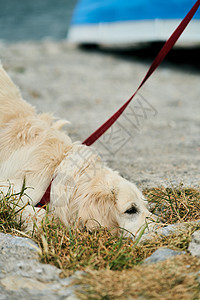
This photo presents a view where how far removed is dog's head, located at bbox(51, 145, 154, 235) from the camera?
6.48 feet

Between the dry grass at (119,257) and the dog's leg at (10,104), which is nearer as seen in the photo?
the dry grass at (119,257)

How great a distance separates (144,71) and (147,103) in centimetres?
186

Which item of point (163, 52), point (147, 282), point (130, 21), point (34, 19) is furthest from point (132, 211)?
point (34, 19)

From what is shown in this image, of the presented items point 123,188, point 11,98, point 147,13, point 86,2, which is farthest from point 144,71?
point 123,188

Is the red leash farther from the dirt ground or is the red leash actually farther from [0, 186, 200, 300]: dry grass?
the dirt ground

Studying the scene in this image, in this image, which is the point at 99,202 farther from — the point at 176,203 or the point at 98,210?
the point at 176,203

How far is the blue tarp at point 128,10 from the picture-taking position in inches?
257

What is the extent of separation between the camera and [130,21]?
7598 mm

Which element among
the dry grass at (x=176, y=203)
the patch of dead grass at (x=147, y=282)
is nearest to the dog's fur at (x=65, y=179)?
the dry grass at (x=176, y=203)

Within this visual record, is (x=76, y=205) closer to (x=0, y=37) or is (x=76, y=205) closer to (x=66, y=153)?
(x=66, y=153)

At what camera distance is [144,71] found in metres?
7.21

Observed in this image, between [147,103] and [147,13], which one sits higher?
[147,13]

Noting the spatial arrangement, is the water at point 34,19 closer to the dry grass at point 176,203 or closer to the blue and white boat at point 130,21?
the blue and white boat at point 130,21

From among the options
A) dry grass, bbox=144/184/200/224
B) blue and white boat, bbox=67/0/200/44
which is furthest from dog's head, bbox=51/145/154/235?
blue and white boat, bbox=67/0/200/44
